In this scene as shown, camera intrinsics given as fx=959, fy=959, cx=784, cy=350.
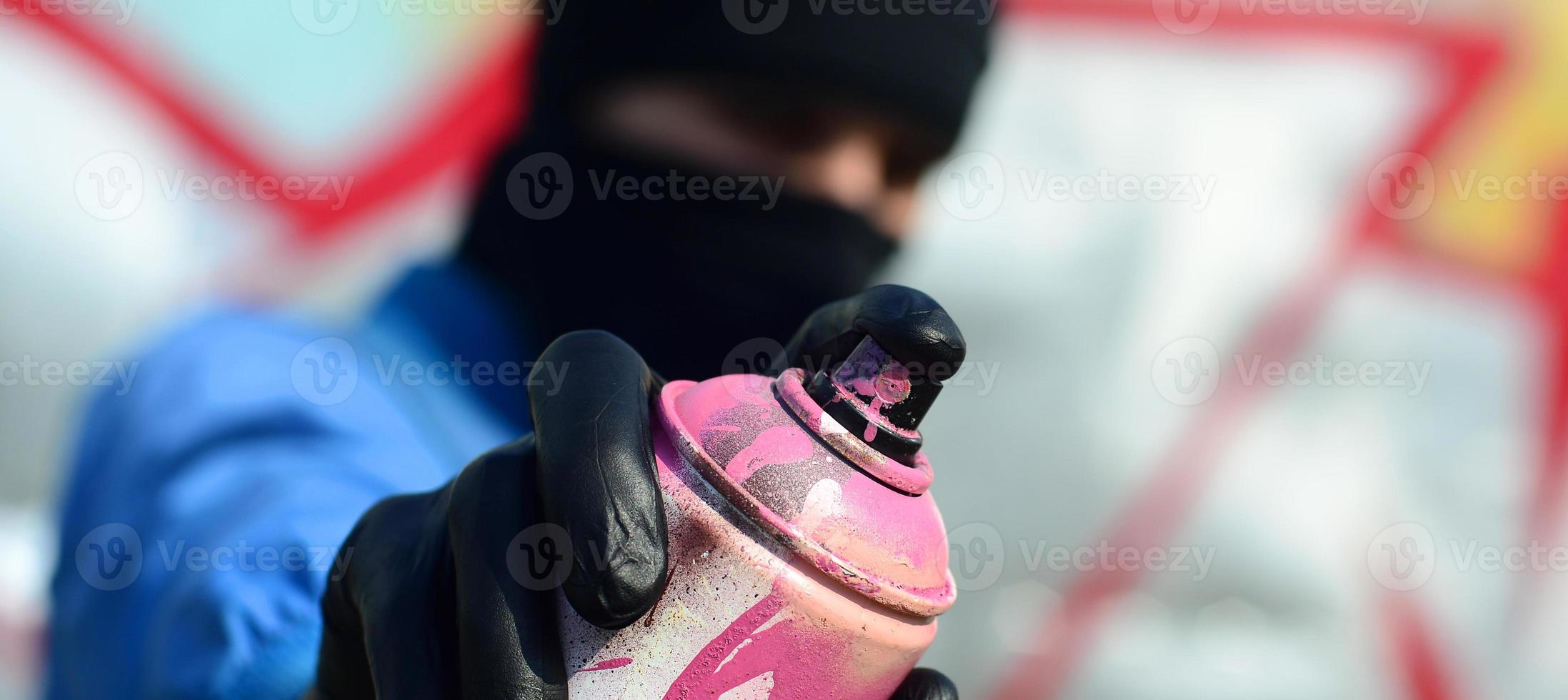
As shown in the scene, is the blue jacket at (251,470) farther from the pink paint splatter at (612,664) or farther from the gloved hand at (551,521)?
the pink paint splatter at (612,664)

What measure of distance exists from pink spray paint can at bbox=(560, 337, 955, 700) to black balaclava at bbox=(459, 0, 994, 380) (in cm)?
80

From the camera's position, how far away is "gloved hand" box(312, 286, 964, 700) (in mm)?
450

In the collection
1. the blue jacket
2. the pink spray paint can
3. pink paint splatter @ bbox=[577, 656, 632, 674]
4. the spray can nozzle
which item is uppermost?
the spray can nozzle

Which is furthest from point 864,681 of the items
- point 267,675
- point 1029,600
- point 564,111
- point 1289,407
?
point 1289,407

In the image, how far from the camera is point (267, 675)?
0.77 meters

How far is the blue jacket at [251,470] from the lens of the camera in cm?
80

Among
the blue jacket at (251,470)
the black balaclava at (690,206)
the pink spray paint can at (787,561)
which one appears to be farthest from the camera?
the black balaclava at (690,206)

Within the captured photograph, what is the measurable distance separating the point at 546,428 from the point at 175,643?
1.73ft

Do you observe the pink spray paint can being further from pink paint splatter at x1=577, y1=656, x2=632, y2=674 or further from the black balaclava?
the black balaclava

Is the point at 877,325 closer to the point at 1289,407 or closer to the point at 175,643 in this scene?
the point at 175,643

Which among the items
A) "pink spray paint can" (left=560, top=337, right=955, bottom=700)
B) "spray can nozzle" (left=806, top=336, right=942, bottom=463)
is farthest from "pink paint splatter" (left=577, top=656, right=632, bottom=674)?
"spray can nozzle" (left=806, top=336, right=942, bottom=463)

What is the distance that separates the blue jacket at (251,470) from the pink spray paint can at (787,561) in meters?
0.42

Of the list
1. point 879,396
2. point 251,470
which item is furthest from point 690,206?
point 879,396

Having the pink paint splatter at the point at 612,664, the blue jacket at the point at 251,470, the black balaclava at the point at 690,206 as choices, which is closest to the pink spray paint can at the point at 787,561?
the pink paint splatter at the point at 612,664
